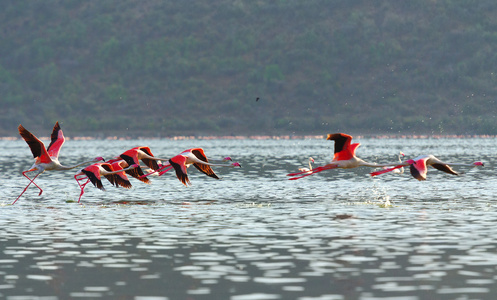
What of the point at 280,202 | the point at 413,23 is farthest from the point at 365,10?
the point at 280,202

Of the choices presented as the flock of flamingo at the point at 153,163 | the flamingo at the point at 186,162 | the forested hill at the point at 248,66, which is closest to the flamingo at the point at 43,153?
the flock of flamingo at the point at 153,163

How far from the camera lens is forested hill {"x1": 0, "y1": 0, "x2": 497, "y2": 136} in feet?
500

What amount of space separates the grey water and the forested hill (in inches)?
4306

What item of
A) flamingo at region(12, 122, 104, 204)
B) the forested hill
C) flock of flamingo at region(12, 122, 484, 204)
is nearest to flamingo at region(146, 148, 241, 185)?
flock of flamingo at region(12, 122, 484, 204)

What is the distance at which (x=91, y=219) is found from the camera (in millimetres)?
31297

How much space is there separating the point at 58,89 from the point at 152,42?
1832 centimetres

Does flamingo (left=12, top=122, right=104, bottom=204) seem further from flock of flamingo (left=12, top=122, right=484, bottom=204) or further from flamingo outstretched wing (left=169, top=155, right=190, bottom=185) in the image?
flamingo outstretched wing (left=169, top=155, right=190, bottom=185)

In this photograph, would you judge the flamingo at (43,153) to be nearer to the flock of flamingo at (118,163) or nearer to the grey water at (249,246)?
A: the flock of flamingo at (118,163)

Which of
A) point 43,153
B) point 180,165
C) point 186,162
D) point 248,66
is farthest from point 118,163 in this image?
point 248,66

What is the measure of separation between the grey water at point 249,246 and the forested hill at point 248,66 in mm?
109376

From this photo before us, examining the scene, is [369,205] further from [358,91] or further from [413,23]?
[413,23]

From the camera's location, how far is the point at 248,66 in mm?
166250

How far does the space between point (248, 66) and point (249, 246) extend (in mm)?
142449

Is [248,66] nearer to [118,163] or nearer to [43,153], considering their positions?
[118,163]
